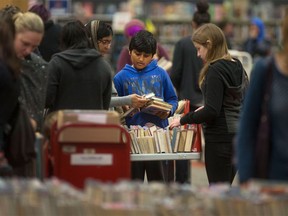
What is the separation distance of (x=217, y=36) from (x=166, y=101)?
2.88 ft

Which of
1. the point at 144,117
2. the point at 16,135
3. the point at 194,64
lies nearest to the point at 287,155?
the point at 16,135

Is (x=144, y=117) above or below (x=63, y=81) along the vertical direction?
below

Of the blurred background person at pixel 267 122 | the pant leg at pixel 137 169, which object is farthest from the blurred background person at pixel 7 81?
the pant leg at pixel 137 169

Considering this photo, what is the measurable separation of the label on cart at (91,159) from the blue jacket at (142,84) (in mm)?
1699

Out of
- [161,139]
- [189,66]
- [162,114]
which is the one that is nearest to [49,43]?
[189,66]

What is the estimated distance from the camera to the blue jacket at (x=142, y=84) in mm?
7348

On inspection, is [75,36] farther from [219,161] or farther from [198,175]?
[198,175]

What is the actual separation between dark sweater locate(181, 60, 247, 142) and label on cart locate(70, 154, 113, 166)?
1.27 m

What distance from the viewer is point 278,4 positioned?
20078 millimetres

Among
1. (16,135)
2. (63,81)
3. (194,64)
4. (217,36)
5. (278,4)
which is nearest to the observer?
(16,135)

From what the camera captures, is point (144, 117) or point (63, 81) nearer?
point (63, 81)

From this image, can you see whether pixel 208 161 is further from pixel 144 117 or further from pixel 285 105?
pixel 285 105

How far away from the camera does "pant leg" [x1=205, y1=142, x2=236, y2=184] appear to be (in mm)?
6867

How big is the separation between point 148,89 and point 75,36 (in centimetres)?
118
